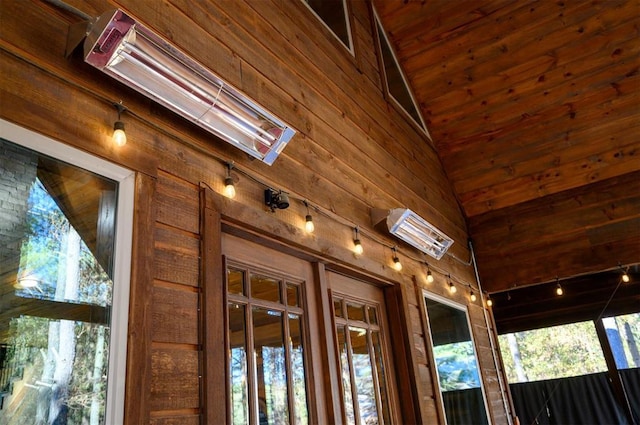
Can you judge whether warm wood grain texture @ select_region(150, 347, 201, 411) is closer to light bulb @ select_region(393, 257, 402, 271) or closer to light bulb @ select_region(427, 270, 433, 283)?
light bulb @ select_region(393, 257, 402, 271)

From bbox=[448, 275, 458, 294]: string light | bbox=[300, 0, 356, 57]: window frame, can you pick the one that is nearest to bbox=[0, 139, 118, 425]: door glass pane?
bbox=[300, 0, 356, 57]: window frame

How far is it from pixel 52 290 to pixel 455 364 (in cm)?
315

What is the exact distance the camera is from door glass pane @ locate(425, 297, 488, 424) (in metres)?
3.48

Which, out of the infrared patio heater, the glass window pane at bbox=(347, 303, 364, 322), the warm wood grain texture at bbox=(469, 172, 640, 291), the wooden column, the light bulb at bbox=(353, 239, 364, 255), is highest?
the warm wood grain texture at bbox=(469, 172, 640, 291)

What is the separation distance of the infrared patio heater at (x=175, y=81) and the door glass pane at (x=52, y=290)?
1.16ft

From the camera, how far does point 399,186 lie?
12.8ft

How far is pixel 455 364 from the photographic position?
149 inches

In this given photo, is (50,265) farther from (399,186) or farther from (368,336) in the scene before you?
(399,186)

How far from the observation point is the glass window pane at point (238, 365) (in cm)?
184

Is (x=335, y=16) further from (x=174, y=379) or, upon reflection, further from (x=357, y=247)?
(x=174, y=379)

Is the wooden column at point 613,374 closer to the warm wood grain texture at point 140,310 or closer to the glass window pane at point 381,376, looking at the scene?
the glass window pane at point 381,376

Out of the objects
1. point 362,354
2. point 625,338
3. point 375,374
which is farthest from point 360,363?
point 625,338

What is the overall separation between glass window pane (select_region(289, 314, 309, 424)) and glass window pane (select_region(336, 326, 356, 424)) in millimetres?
278

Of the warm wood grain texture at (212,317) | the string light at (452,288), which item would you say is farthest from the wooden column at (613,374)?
the warm wood grain texture at (212,317)
